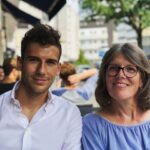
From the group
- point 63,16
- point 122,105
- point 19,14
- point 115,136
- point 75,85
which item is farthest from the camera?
point 63,16

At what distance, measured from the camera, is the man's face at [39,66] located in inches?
107

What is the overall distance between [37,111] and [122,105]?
514 millimetres

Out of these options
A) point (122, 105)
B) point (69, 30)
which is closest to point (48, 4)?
point (122, 105)

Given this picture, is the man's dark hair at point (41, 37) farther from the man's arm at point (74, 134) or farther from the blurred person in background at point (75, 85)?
the blurred person in background at point (75, 85)

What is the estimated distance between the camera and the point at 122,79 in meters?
2.87

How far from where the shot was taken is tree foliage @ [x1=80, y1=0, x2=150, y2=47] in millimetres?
30531

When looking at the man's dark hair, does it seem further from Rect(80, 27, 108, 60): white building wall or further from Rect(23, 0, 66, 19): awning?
Rect(80, 27, 108, 60): white building wall

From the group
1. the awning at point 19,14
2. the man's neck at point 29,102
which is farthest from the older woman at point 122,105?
the awning at point 19,14

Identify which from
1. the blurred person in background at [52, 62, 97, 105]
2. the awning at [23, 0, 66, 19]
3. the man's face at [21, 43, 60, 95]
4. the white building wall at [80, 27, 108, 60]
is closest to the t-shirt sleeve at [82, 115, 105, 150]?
the man's face at [21, 43, 60, 95]

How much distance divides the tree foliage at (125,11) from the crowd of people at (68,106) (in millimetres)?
26767

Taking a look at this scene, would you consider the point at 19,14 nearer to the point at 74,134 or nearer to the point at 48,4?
the point at 48,4

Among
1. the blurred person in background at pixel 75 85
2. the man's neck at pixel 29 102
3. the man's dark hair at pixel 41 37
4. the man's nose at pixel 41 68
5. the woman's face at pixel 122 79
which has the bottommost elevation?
the blurred person in background at pixel 75 85

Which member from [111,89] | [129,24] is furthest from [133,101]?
[129,24]

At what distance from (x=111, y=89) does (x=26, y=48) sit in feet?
1.79
